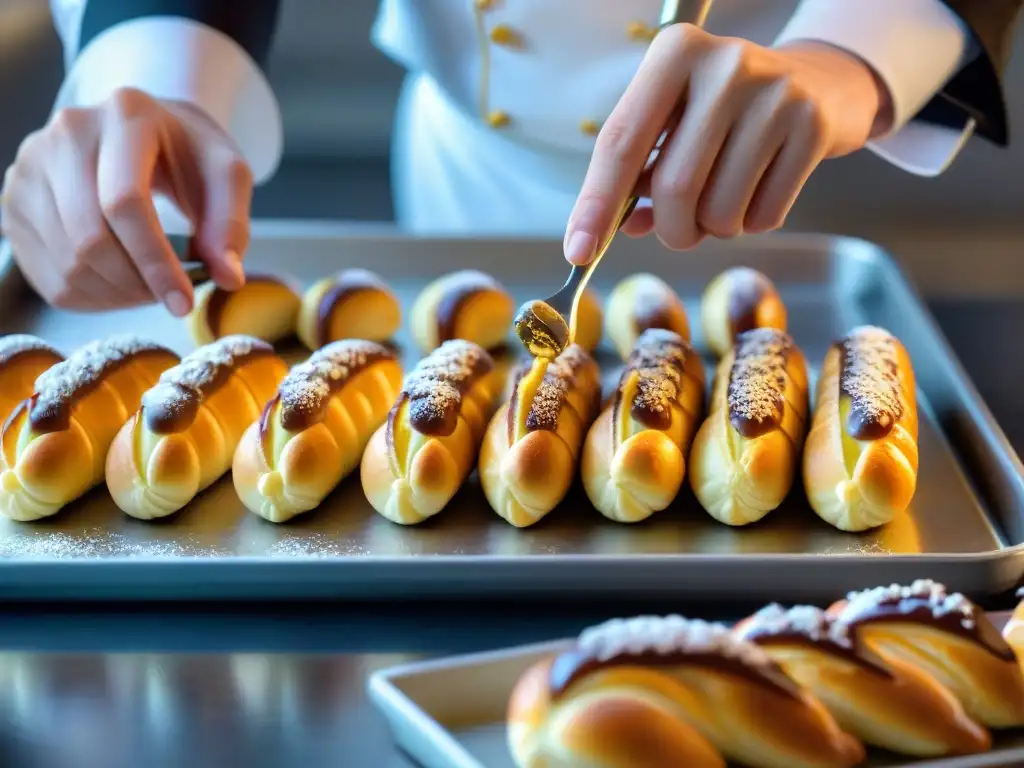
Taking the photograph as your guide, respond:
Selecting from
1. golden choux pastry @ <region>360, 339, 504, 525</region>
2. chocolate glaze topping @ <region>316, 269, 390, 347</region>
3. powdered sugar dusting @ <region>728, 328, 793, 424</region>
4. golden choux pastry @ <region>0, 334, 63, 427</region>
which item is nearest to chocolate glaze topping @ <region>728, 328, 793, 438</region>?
powdered sugar dusting @ <region>728, 328, 793, 424</region>

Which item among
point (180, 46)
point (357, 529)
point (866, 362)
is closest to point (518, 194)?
point (180, 46)

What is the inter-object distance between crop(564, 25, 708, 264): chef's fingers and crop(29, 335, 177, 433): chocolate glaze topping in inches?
19.6

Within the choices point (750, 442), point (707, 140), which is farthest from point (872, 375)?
point (707, 140)

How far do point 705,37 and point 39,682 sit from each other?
742 mm

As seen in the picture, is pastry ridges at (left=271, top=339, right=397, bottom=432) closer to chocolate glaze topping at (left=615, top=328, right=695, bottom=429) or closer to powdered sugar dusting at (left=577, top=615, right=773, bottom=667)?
chocolate glaze topping at (left=615, top=328, right=695, bottom=429)

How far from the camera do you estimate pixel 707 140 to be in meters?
1.06

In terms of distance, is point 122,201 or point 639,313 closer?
point 122,201

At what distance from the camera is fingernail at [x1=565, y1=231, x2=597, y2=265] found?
3.31ft

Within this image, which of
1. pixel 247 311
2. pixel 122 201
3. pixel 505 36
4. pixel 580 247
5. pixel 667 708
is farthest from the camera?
pixel 505 36

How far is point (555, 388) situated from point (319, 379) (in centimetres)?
23

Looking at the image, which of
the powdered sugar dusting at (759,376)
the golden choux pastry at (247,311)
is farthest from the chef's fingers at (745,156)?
the golden choux pastry at (247,311)

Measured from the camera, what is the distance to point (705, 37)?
1.05 meters

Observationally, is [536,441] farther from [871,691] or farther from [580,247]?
[871,691]

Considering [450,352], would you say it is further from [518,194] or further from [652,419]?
[518,194]
